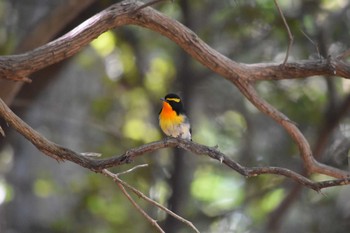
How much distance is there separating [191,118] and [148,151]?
5.32 metres

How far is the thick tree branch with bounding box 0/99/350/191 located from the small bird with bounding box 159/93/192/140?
1.75m

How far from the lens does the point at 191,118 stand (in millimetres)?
9422

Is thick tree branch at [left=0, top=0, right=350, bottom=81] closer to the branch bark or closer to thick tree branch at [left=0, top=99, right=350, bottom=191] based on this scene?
the branch bark

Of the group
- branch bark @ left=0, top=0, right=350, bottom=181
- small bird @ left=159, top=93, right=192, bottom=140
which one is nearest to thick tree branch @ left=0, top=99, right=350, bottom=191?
branch bark @ left=0, top=0, right=350, bottom=181

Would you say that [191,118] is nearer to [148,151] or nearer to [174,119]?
[174,119]

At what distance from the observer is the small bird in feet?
19.8

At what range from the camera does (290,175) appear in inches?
164

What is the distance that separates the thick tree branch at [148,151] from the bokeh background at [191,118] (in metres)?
2.55

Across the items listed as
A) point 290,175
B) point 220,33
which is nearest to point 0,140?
point 220,33

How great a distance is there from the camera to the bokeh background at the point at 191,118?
8117 mm

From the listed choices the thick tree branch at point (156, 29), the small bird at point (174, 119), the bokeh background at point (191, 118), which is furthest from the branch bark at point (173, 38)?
the bokeh background at point (191, 118)

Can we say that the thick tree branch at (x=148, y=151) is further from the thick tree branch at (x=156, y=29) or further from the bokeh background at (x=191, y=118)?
the bokeh background at (x=191, y=118)

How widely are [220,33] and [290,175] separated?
4.92m

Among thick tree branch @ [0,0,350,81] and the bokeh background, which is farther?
the bokeh background
